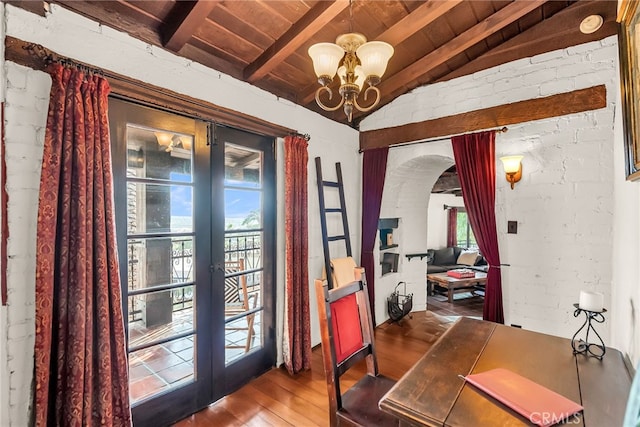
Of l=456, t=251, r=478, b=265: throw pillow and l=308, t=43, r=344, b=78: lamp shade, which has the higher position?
l=308, t=43, r=344, b=78: lamp shade

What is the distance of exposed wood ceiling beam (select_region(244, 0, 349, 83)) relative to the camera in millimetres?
1843

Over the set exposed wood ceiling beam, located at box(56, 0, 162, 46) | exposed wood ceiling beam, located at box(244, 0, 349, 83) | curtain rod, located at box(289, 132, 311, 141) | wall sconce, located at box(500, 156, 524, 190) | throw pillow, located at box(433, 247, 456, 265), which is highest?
exposed wood ceiling beam, located at box(244, 0, 349, 83)

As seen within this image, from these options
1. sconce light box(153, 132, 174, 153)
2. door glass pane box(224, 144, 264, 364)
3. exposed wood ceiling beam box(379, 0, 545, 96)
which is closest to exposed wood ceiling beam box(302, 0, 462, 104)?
exposed wood ceiling beam box(379, 0, 545, 96)

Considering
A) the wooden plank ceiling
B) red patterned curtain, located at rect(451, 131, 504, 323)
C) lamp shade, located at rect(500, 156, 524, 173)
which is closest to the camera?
the wooden plank ceiling

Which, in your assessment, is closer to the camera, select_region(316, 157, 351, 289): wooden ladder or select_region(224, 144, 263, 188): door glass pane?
select_region(224, 144, 263, 188): door glass pane

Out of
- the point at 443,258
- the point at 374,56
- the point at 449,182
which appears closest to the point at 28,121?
A: the point at 374,56

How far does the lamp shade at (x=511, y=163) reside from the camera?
256 cm

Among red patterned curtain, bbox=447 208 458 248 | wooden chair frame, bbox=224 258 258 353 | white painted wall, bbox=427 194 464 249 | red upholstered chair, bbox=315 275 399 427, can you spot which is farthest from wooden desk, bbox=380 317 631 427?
red patterned curtain, bbox=447 208 458 248

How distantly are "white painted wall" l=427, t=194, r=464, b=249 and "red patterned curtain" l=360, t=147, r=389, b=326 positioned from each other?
4.29 metres

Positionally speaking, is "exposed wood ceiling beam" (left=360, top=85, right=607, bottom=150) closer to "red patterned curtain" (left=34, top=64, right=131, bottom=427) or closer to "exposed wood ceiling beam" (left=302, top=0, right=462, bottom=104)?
"exposed wood ceiling beam" (left=302, top=0, right=462, bottom=104)

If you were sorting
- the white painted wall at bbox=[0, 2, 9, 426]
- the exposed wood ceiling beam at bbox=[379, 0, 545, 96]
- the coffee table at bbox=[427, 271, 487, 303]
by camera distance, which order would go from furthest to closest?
the coffee table at bbox=[427, 271, 487, 303] → the exposed wood ceiling beam at bbox=[379, 0, 545, 96] → the white painted wall at bbox=[0, 2, 9, 426]

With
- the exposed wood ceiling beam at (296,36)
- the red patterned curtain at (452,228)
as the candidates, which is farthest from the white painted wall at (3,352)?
the red patterned curtain at (452,228)

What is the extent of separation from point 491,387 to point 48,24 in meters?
2.53

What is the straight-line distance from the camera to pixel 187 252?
6.80ft
